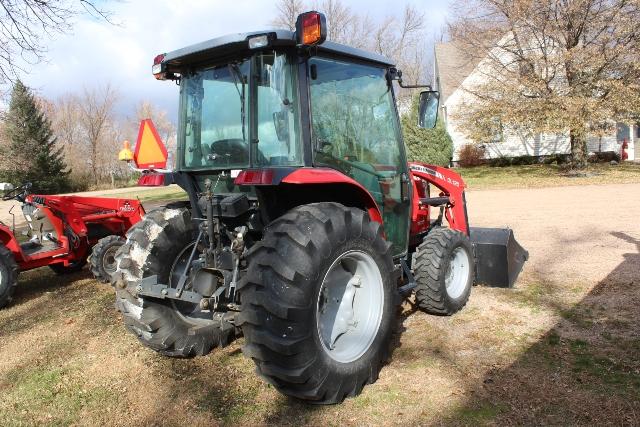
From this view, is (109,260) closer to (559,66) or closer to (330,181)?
(330,181)

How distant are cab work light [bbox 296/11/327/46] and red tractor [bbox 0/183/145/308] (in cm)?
481

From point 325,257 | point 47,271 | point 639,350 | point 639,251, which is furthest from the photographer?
point 47,271

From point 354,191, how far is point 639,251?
Result: 4.92m

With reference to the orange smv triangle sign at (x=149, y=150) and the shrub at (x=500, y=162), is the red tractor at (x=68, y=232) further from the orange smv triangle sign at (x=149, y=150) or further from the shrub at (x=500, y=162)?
the shrub at (x=500, y=162)

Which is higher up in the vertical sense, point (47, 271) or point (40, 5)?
point (40, 5)

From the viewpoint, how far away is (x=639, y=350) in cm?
355

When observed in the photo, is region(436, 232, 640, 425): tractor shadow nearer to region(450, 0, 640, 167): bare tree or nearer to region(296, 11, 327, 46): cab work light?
region(296, 11, 327, 46): cab work light

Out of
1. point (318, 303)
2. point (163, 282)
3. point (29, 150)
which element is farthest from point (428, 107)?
point (29, 150)

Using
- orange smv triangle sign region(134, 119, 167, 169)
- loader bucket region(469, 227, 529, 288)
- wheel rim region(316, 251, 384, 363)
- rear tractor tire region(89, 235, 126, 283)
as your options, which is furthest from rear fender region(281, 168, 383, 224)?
rear tractor tire region(89, 235, 126, 283)

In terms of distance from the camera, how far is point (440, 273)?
4.32 metres

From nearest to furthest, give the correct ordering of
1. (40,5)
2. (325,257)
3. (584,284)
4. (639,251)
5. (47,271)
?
(325,257) → (584,284) → (639,251) → (47,271) → (40,5)

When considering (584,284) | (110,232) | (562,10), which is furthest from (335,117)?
(562,10)

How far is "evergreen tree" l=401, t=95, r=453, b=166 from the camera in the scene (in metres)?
24.6

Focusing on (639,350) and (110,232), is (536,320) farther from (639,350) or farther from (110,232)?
(110,232)
